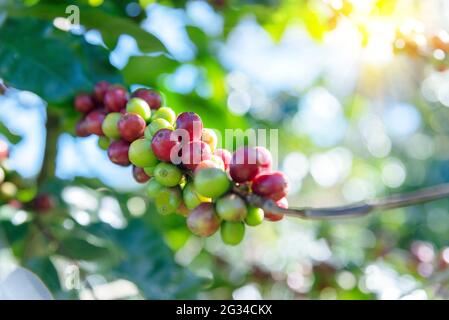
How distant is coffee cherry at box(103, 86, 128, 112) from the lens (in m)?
1.23

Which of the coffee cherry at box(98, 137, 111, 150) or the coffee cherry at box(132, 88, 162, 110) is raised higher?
the coffee cherry at box(132, 88, 162, 110)

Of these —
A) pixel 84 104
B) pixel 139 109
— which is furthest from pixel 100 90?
pixel 139 109

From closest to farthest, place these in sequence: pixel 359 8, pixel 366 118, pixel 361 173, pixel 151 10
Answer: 1. pixel 359 8
2. pixel 151 10
3. pixel 366 118
4. pixel 361 173

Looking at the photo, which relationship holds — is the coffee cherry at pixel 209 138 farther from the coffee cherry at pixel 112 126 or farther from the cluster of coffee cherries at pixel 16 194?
the cluster of coffee cherries at pixel 16 194

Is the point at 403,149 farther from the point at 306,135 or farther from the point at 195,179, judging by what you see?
the point at 195,179

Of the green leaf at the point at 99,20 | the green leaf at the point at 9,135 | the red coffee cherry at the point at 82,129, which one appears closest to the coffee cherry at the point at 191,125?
the red coffee cherry at the point at 82,129

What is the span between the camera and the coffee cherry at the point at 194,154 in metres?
0.91

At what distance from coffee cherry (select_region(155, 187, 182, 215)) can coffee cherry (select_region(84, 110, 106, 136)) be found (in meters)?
0.30

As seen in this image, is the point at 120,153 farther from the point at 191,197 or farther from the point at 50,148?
the point at 50,148

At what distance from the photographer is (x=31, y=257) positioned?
1815 millimetres

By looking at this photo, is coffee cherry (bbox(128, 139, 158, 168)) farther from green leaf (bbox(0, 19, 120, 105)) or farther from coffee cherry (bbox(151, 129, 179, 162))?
green leaf (bbox(0, 19, 120, 105))

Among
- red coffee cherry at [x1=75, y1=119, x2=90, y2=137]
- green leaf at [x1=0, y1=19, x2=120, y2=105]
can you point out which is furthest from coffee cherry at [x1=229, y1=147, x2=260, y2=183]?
green leaf at [x1=0, y1=19, x2=120, y2=105]
